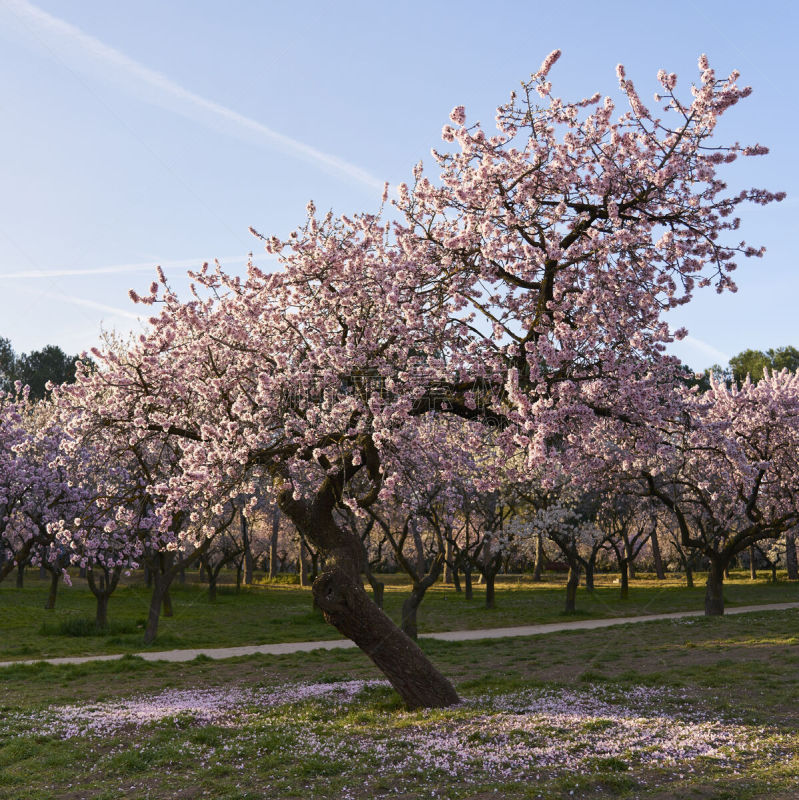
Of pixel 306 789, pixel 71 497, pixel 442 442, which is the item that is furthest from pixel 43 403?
pixel 306 789

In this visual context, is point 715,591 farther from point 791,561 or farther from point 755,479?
point 791,561

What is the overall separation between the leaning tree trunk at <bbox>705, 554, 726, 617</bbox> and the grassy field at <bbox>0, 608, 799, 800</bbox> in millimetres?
9863

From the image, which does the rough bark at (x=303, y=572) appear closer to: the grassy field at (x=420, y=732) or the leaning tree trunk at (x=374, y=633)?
the grassy field at (x=420, y=732)

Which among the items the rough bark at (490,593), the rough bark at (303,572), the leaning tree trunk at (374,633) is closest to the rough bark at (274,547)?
the rough bark at (303,572)

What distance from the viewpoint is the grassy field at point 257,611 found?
2489 cm

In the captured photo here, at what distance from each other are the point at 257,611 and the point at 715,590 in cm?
2065

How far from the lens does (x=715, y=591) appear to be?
91.3ft

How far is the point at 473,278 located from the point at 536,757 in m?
7.22

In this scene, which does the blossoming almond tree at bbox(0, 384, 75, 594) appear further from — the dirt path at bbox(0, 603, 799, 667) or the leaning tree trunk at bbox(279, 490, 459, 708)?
the leaning tree trunk at bbox(279, 490, 459, 708)

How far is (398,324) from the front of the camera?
1167 centimetres

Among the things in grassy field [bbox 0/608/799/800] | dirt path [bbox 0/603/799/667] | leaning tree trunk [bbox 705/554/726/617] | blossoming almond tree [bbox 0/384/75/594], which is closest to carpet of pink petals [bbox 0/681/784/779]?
grassy field [bbox 0/608/799/800]

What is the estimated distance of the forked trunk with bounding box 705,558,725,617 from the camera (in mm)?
27625

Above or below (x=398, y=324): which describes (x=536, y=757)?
below

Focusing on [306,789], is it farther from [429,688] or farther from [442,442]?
[442,442]
